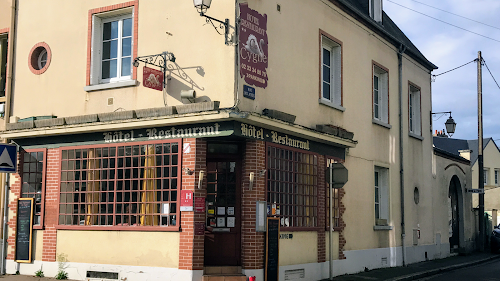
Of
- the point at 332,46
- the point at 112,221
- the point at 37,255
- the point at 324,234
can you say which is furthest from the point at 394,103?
the point at 37,255

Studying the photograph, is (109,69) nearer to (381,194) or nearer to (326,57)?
(326,57)

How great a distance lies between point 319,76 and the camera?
14.1 meters

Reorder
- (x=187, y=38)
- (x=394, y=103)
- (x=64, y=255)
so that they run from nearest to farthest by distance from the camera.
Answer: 1. (x=187, y=38)
2. (x=64, y=255)
3. (x=394, y=103)

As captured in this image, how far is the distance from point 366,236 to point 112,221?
7.31m

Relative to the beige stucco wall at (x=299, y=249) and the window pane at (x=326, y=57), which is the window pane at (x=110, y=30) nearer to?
the window pane at (x=326, y=57)

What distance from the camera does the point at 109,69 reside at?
12.7 metres

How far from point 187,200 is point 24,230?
4.61 meters

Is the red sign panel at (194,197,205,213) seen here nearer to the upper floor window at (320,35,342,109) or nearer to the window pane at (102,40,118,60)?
the window pane at (102,40,118,60)

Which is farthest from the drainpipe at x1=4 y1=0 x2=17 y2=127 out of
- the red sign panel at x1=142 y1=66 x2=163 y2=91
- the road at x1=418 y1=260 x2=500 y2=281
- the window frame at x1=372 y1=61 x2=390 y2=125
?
the road at x1=418 y1=260 x2=500 y2=281

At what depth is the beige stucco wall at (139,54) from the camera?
441 inches

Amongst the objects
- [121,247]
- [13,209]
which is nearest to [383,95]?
[121,247]

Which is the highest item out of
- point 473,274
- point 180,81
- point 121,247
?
point 180,81

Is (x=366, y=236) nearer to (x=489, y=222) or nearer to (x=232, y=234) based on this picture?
(x=232, y=234)

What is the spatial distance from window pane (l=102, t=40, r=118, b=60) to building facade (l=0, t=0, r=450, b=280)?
25 mm
